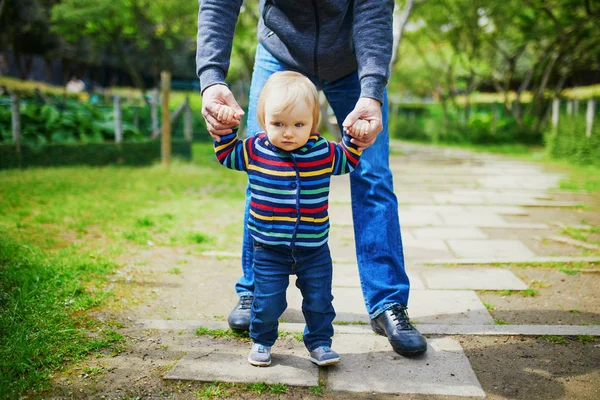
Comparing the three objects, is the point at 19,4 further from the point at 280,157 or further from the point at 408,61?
the point at 408,61

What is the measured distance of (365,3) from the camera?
228 cm

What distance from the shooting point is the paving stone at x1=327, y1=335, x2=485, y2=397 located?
2035 millimetres

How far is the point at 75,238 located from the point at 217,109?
2855 millimetres

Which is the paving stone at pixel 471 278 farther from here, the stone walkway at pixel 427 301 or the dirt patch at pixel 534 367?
the dirt patch at pixel 534 367

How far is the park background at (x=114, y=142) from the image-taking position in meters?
2.78

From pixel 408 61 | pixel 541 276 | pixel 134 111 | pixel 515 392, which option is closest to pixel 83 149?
pixel 134 111

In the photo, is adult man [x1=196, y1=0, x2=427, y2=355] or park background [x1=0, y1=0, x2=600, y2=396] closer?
adult man [x1=196, y1=0, x2=427, y2=355]

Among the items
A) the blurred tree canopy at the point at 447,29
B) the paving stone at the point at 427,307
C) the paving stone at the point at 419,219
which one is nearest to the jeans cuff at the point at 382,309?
the paving stone at the point at 427,307

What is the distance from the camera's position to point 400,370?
2.19 meters

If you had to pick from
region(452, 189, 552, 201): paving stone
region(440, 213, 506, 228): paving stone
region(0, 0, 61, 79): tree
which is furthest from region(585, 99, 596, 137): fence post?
region(0, 0, 61, 79): tree

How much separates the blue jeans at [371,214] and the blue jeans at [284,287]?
0.38 metres

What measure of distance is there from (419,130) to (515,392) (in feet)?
71.4

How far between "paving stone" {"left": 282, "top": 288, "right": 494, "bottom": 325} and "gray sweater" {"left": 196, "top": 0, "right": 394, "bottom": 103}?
1222 millimetres

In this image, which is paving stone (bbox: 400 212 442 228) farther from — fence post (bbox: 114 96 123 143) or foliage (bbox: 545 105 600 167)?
foliage (bbox: 545 105 600 167)
